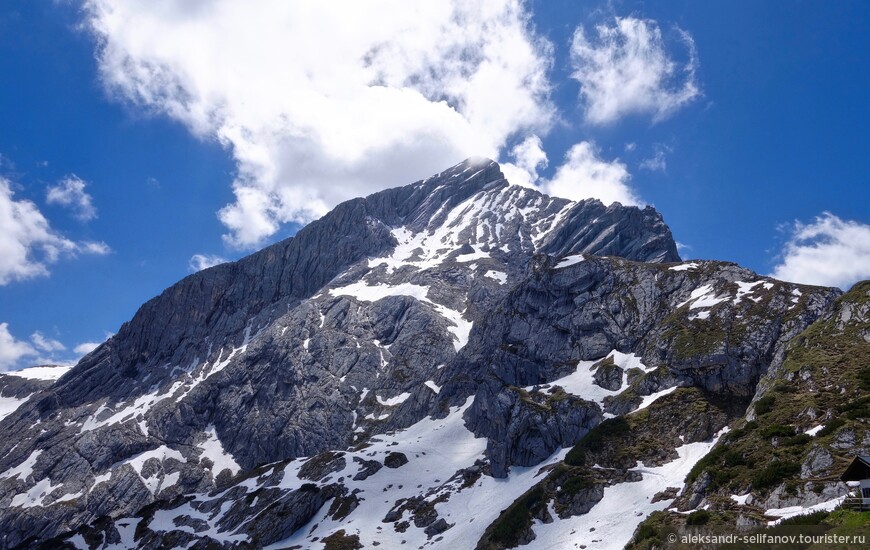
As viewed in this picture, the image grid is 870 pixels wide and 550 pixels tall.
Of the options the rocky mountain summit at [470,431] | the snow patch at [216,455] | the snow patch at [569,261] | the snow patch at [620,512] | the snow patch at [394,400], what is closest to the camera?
the snow patch at [620,512]

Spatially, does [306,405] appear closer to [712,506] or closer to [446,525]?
[446,525]

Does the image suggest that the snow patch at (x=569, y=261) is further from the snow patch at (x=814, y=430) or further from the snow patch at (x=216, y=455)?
the snow patch at (x=216, y=455)

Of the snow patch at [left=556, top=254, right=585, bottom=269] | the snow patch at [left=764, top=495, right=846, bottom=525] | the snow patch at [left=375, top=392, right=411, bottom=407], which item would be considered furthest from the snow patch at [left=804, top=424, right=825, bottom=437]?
the snow patch at [left=375, top=392, right=411, bottom=407]

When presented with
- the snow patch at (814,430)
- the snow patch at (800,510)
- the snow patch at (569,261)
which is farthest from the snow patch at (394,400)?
the snow patch at (800,510)

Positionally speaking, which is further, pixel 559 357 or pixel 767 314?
pixel 559 357

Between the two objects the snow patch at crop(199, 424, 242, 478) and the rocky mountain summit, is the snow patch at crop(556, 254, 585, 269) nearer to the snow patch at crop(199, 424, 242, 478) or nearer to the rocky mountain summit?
the rocky mountain summit

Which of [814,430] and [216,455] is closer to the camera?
[814,430]

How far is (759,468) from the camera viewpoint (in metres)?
59.8

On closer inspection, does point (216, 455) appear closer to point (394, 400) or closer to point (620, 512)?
point (394, 400)

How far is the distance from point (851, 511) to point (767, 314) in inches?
2725

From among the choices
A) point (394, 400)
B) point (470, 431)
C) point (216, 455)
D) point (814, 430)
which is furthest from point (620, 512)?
point (216, 455)

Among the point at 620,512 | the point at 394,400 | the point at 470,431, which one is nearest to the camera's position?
the point at 620,512

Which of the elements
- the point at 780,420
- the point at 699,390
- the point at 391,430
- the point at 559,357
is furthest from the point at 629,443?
the point at 391,430

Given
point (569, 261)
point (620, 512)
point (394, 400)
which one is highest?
point (569, 261)
